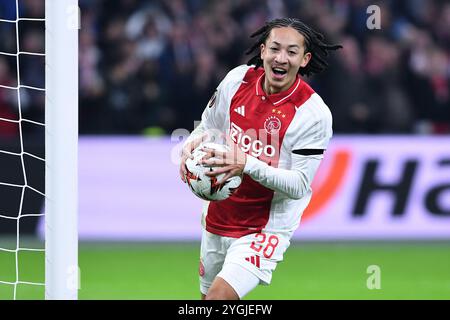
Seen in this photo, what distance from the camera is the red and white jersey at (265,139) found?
19.9 feet

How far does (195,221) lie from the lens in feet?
37.2

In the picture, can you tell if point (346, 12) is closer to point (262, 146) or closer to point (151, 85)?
point (151, 85)

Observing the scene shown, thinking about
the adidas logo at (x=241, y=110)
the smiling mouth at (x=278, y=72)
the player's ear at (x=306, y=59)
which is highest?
the player's ear at (x=306, y=59)

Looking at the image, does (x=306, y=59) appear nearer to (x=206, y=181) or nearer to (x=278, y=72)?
(x=278, y=72)

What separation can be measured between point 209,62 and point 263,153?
21.7 ft

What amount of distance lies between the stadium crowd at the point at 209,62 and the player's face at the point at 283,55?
5995 mm

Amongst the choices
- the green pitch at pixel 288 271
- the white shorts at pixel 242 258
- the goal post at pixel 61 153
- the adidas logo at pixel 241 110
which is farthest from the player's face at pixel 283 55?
the green pitch at pixel 288 271

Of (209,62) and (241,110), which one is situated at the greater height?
(209,62)

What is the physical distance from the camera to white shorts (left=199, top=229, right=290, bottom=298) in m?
6.00

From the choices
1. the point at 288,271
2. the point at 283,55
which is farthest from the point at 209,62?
the point at 283,55

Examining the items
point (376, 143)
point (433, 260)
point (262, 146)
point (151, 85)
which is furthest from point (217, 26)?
point (262, 146)

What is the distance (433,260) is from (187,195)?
2.67 meters

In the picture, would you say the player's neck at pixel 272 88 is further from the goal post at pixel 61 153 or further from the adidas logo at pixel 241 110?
the goal post at pixel 61 153

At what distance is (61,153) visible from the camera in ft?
19.0
